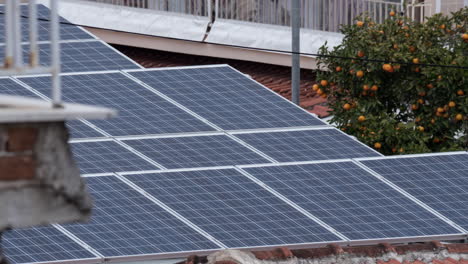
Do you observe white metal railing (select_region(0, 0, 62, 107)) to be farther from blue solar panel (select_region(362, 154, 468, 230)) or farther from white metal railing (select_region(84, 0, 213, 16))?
white metal railing (select_region(84, 0, 213, 16))

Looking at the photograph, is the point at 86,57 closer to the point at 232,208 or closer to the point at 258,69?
the point at 232,208

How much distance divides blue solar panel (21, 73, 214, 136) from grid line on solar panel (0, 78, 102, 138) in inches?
5.0

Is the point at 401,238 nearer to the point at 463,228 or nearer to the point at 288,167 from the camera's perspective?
the point at 463,228

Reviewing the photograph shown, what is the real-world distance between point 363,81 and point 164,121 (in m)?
5.48

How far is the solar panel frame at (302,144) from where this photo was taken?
40.1 ft

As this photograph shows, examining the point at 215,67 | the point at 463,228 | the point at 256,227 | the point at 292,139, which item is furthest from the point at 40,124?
the point at 215,67

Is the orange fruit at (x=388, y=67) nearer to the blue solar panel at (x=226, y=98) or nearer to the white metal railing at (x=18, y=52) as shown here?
the blue solar panel at (x=226, y=98)

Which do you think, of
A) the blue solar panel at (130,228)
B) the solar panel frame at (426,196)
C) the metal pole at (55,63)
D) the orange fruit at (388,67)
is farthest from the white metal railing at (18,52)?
the orange fruit at (388,67)

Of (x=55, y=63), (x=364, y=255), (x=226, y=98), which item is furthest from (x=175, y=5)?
(x=55, y=63)

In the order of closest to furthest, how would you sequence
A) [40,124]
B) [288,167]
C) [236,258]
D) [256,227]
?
[40,124] → [236,258] → [256,227] → [288,167]

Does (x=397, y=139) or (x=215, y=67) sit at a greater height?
(x=215, y=67)

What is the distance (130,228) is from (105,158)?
4.73 ft

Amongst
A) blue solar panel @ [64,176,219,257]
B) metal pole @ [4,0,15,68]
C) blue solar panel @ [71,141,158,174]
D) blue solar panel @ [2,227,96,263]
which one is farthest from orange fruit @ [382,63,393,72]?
metal pole @ [4,0,15,68]

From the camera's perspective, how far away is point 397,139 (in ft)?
54.2
